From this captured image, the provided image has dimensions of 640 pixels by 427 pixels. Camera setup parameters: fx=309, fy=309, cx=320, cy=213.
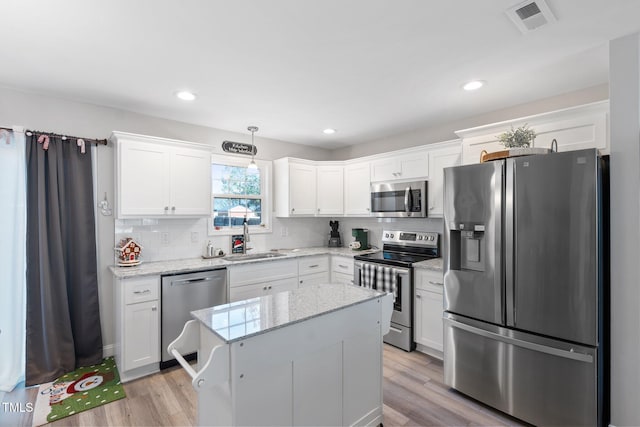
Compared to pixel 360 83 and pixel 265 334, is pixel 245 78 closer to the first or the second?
pixel 360 83

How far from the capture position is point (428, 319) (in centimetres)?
309

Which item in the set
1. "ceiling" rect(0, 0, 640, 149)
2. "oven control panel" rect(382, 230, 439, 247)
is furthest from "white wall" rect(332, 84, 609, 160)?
"oven control panel" rect(382, 230, 439, 247)

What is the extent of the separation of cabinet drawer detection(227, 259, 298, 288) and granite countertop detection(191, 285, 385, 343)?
135cm

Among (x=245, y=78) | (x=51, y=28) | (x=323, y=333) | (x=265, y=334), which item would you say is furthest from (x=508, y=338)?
(x=51, y=28)

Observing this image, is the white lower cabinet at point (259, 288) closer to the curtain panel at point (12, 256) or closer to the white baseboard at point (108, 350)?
the white baseboard at point (108, 350)

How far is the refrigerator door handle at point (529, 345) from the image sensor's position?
187cm

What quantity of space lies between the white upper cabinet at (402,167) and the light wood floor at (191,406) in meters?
2.08

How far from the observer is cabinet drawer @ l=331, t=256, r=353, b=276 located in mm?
3879

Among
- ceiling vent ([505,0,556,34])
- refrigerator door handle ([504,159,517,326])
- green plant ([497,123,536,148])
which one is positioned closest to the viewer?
ceiling vent ([505,0,556,34])

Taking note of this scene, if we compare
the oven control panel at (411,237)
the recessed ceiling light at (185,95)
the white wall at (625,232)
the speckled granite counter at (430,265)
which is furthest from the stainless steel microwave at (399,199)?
the recessed ceiling light at (185,95)

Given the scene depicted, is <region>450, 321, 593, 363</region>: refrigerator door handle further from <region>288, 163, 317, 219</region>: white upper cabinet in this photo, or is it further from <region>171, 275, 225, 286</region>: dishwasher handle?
<region>288, 163, 317, 219</region>: white upper cabinet

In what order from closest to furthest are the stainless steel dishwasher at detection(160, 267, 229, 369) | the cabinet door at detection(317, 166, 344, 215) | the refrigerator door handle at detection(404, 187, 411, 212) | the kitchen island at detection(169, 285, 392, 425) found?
1. the kitchen island at detection(169, 285, 392, 425)
2. the stainless steel dishwasher at detection(160, 267, 229, 369)
3. the refrigerator door handle at detection(404, 187, 411, 212)
4. the cabinet door at detection(317, 166, 344, 215)

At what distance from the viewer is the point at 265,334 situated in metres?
1.46

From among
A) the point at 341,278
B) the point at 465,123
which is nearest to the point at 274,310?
the point at 341,278
